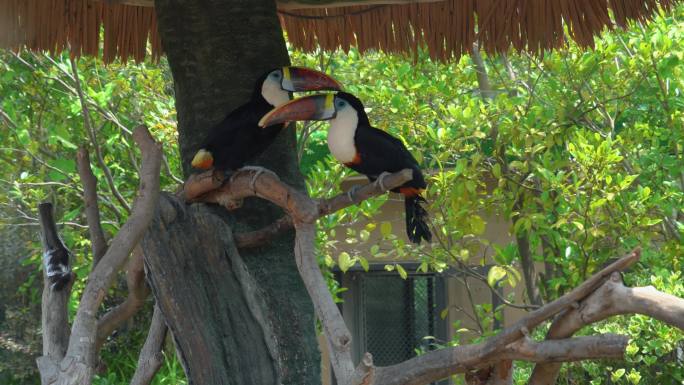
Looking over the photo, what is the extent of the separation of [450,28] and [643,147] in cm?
158

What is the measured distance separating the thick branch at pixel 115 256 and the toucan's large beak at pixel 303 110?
0.35m

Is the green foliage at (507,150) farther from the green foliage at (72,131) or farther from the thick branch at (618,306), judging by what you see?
the thick branch at (618,306)

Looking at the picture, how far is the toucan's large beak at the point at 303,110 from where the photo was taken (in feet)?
9.85

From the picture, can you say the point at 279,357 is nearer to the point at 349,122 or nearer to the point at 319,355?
the point at 319,355

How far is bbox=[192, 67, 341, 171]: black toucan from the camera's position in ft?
10.0

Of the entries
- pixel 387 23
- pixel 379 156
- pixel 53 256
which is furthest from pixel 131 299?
pixel 387 23

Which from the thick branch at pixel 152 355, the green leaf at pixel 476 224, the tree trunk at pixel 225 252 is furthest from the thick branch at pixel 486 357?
the green leaf at pixel 476 224

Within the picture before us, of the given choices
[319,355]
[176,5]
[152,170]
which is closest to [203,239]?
[152,170]

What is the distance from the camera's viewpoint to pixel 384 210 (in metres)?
7.74

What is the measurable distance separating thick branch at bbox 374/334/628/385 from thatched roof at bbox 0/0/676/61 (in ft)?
5.67

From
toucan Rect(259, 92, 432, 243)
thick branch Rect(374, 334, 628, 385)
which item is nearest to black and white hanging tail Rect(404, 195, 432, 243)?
toucan Rect(259, 92, 432, 243)

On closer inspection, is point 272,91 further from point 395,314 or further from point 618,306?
point 395,314

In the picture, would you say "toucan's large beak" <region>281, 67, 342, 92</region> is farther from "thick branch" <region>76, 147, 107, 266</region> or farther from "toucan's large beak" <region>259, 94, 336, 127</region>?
"thick branch" <region>76, 147, 107, 266</region>

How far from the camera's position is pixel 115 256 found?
2.58 meters
